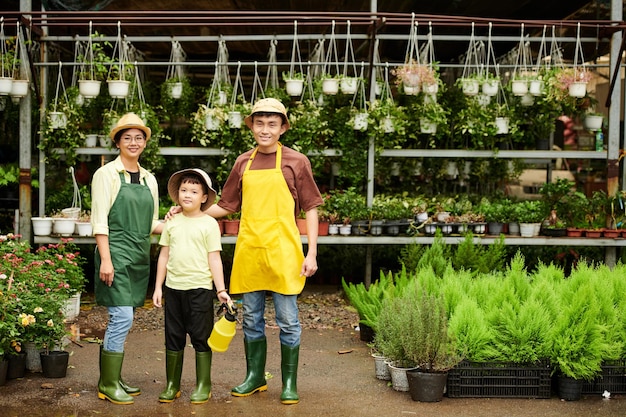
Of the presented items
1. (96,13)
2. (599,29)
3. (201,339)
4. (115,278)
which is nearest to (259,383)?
(201,339)

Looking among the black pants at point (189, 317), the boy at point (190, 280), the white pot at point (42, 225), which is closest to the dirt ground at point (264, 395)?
the boy at point (190, 280)

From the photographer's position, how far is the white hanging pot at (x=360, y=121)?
31.4ft

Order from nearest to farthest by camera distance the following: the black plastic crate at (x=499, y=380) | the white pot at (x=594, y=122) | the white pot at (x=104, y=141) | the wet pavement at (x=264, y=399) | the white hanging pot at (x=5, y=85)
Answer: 1. the wet pavement at (x=264, y=399)
2. the black plastic crate at (x=499, y=380)
3. the white hanging pot at (x=5, y=85)
4. the white pot at (x=104, y=141)
5. the white pot at (x=594, y=122)

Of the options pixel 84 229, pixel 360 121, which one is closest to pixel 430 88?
pixel 360 121

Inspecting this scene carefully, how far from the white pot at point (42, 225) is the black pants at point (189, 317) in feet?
12.8

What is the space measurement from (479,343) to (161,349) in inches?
119

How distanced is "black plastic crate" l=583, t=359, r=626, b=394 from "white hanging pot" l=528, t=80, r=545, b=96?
13.3 feet

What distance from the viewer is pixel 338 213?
984 cm

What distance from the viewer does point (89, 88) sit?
942 cm

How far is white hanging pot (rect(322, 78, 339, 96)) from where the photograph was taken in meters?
9.48

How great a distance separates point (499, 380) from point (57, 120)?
5.69m

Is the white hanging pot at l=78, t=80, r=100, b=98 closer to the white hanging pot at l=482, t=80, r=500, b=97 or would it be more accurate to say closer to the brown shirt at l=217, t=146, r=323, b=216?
the brown shirt at l=217, t=146, r=323, b=216

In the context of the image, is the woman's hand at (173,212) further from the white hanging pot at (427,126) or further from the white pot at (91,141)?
the white hanging pot at (427,126)

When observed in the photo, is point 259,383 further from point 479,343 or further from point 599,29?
point 599,29
